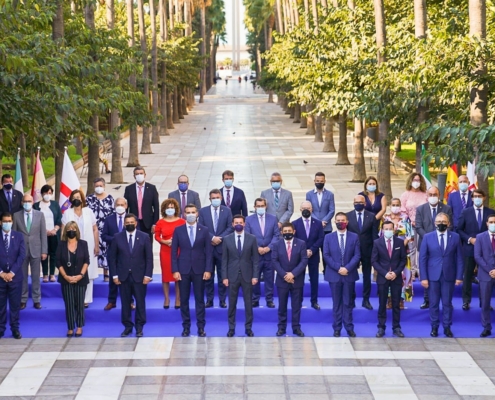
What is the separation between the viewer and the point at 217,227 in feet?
50.1

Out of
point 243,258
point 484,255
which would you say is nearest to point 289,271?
point 243,258

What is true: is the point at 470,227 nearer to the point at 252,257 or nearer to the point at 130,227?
the point at 252,257

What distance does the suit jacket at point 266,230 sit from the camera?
49.0 ft

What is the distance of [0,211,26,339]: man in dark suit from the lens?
14.1 meters

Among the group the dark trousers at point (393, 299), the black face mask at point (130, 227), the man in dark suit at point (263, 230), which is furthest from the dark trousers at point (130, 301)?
the dark trousers at point (393, 299)

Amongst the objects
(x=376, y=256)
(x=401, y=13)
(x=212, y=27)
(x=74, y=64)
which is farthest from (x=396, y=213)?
(x=212, y=27)

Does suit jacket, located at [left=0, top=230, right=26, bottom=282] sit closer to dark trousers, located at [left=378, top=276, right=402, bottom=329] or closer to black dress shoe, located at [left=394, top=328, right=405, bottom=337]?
dark trousers, located at [left=378, top=276, right=402, bottom=329]

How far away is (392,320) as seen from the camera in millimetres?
14445

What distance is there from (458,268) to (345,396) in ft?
11.4

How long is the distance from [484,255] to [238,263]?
3.60m

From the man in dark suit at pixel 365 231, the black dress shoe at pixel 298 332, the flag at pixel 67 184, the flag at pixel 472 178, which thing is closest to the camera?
the black dress shoe at pixel 298 332

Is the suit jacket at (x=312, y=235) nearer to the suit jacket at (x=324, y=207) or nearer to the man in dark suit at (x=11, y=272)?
the suit jacket at (x=324, y=207)

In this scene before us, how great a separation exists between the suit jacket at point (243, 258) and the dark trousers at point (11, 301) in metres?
3.05

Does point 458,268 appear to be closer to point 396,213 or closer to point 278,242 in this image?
point 396,213
